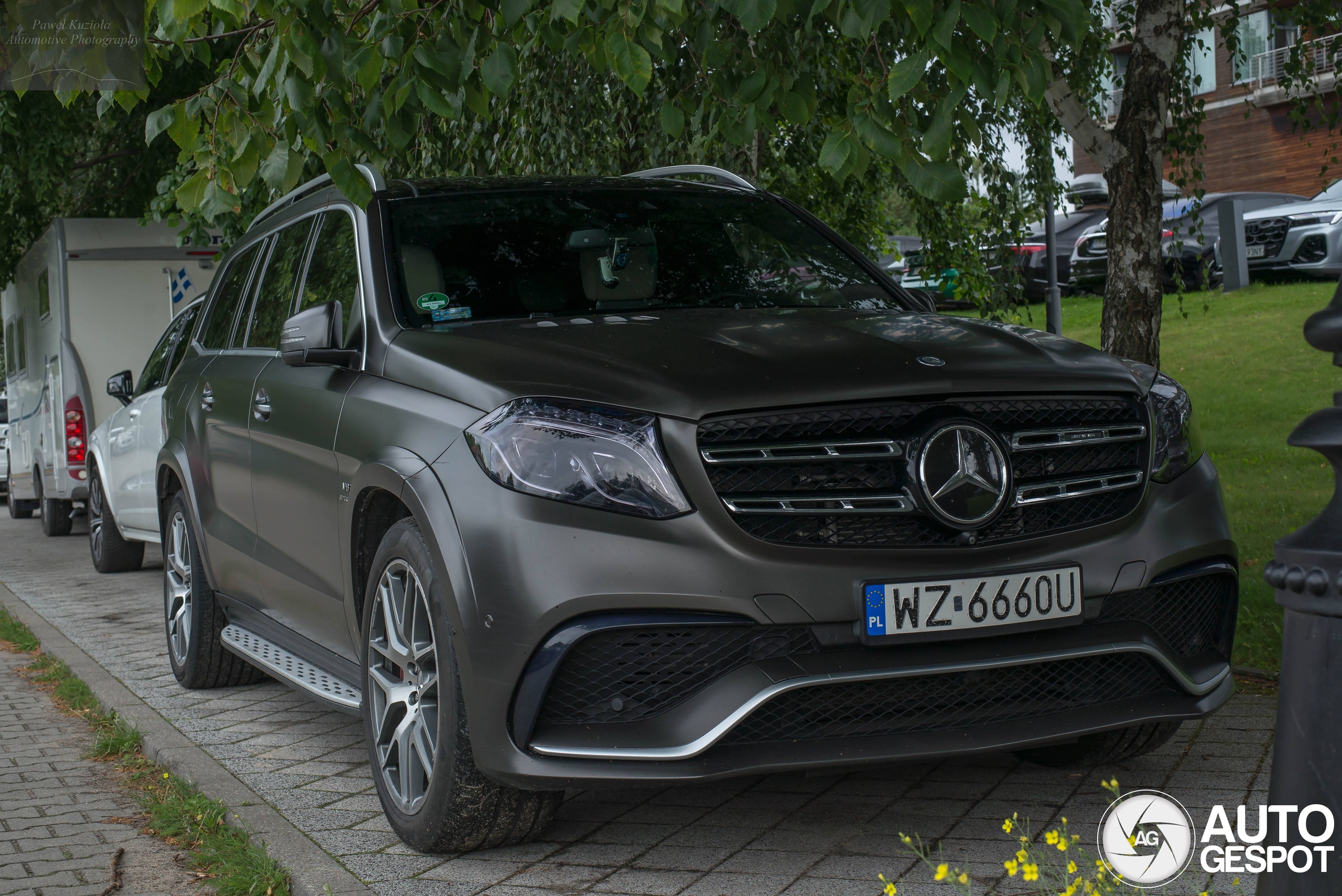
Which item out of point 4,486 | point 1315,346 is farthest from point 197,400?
point 4,486

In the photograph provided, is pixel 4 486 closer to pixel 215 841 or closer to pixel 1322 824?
pixel 215 841

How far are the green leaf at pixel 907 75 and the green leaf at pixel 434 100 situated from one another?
4.38 ft

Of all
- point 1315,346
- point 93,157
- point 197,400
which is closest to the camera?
point 1315,346

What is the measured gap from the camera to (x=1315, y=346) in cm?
214

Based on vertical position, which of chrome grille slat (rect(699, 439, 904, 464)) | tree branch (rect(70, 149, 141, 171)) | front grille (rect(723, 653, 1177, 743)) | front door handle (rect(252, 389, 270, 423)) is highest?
tree branch (rect(70, 149, 141, 171))

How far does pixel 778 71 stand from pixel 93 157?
1299 centimetres

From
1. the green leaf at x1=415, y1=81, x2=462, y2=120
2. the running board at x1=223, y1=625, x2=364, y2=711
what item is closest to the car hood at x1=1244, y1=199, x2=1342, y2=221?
the green leaf at x1=415, y1=81, x2=462, y2=120

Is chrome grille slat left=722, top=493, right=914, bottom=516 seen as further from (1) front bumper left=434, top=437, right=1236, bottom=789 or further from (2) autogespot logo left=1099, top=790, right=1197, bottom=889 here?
(2) autogespot logo left=1099, top=790, right=1197, bottom=889

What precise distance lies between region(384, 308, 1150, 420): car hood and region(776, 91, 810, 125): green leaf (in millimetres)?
1022

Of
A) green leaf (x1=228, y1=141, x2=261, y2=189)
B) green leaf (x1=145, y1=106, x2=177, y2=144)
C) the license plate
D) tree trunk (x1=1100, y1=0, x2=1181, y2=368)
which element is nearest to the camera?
the license plate

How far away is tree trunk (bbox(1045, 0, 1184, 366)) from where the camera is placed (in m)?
7.20

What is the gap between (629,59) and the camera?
418 cm

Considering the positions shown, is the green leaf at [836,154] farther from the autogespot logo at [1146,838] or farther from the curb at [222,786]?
the curb at [222,786]

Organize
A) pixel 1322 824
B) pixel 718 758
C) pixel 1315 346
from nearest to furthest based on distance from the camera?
pixel 1322 824 → pixel 1315 346 → pixel 718 758
